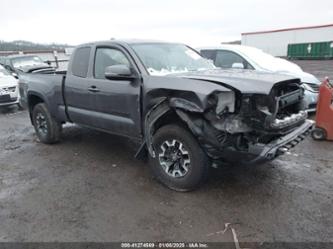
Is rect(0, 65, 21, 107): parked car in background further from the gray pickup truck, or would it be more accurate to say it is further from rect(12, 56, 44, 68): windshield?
the gray pickup truck

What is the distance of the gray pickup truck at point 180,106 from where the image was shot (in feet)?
11.5

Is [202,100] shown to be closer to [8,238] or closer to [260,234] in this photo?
[260,234]

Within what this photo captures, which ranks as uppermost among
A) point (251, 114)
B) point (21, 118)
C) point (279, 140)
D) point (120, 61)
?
point (120, 61)

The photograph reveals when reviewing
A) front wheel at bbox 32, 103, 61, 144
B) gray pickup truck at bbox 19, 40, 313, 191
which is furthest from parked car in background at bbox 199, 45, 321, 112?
front wheel at bbox 32, 103, 61, 144

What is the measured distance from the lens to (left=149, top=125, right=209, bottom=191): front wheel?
12.5ft

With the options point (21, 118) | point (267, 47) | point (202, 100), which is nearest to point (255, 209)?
point (202, 100)

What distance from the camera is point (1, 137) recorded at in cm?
736

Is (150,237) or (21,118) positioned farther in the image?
(21,118)

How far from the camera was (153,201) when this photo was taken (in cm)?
389

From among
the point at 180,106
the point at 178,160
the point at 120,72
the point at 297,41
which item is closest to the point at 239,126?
the point at 180,106

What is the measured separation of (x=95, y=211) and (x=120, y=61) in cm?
222

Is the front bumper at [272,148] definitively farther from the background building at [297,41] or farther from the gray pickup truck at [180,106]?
the background building at [297,41]

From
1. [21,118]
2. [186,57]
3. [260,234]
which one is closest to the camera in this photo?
[260,234]

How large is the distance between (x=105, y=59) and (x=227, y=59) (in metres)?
3.93
